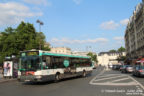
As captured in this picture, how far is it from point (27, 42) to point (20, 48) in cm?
223

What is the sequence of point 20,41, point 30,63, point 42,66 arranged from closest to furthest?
point 42,66 < point 30,63 < point 20,41

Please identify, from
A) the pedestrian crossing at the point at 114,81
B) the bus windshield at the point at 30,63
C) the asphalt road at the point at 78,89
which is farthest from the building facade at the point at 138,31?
the bus windshield at the point at 30,63

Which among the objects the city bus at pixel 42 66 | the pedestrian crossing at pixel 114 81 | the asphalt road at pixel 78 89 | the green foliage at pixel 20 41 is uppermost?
the green foliage at pixel 20 41

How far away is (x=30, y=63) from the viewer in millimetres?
15469

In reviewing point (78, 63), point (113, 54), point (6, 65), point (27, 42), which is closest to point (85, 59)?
point (78, 63)

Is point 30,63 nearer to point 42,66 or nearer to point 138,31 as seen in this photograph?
point 42,66

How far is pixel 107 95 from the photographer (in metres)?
9.64

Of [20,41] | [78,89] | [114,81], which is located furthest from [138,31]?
[78,89]

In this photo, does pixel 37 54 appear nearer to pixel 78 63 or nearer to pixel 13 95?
pixel 13 95

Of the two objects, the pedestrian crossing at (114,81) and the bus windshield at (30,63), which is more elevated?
the bus windshield at (30,63)

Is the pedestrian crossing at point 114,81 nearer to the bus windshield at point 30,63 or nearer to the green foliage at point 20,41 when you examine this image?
the bus windshield at point 30,63

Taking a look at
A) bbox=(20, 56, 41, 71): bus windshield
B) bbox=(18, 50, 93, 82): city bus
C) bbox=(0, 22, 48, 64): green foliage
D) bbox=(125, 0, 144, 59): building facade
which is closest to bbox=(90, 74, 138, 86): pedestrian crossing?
bbox=(18, 50, 93, 82): city bus

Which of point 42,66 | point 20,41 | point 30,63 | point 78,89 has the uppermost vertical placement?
point 20,41

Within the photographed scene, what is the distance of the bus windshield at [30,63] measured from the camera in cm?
1523
